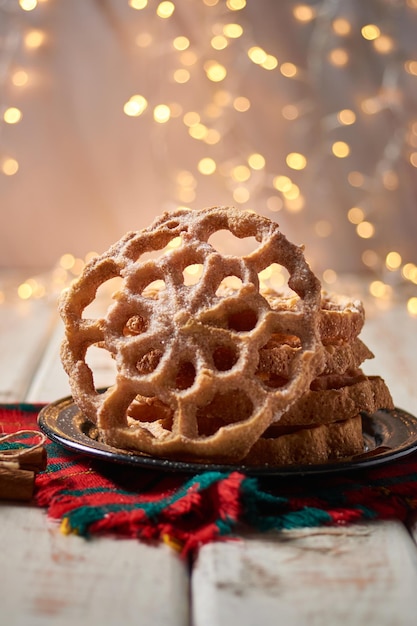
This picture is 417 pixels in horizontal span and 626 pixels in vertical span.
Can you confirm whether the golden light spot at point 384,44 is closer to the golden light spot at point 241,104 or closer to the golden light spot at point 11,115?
the golden light spot at point 241,104

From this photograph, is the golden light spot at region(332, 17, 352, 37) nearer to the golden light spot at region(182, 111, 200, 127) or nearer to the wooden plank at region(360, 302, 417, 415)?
the golden light spot at region(182, 111, 200, 127)

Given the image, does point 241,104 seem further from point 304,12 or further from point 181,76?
point 304,12

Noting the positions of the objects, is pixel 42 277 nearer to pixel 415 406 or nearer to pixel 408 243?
pixel 408 243

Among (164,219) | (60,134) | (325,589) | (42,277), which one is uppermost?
(164,219)

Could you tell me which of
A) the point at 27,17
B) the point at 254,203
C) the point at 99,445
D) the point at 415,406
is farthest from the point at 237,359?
the point at 27,17

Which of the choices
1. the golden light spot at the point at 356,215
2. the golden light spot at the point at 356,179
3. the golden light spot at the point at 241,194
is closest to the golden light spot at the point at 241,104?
the golden light spot at the point at 241,194

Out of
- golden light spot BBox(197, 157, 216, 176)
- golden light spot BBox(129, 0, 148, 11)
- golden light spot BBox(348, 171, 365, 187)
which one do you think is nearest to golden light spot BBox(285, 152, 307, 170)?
golden light spot BBox(348, 171, 365, 187)
